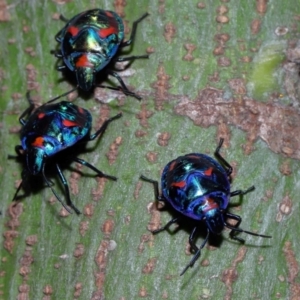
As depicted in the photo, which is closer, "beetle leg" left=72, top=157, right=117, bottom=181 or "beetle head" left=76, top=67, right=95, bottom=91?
"beetle leg" left=72, top=157, right=117, bottom=181

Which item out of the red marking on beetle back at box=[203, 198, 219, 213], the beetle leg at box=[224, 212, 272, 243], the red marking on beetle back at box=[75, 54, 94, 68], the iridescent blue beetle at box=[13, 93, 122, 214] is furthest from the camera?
the red marking on beetle back at box=[75, 54, 94, 68]

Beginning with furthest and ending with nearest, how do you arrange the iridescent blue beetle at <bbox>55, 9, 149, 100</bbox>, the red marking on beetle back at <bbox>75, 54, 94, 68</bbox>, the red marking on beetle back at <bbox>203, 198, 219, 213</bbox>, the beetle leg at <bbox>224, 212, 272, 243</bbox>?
the red marking on beetle back at <bbox>75, 54, 94, 68</bbox>, the iridescent blue beetle at <bbox>55, 9, 149, 100</bbox>, the red marking on beetle back at <bbox>203, 198, 219, 213</bbox>, the beetle leg at <bbox>224, 212, 272, 243</bbox>

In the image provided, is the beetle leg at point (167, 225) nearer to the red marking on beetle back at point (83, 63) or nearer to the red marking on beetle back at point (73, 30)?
the red marking on beetle back at point (83, 63)

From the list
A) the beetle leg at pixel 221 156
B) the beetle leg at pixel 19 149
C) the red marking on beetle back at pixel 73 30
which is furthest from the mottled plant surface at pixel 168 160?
the red marking on beetle back at pixel 73 30

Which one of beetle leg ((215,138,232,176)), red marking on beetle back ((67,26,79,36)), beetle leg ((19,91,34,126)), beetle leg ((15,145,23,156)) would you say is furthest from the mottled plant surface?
red marking on beetle back ((67,26,79,36))

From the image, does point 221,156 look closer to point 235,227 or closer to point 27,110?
point 235,227

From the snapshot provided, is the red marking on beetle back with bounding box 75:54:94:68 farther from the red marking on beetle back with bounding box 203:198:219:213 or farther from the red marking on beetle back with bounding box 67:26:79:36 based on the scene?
the red marking on beetle back with bounding box 203:198:219:213

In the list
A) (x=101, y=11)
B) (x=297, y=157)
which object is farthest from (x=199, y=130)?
(x=101, y=11)
